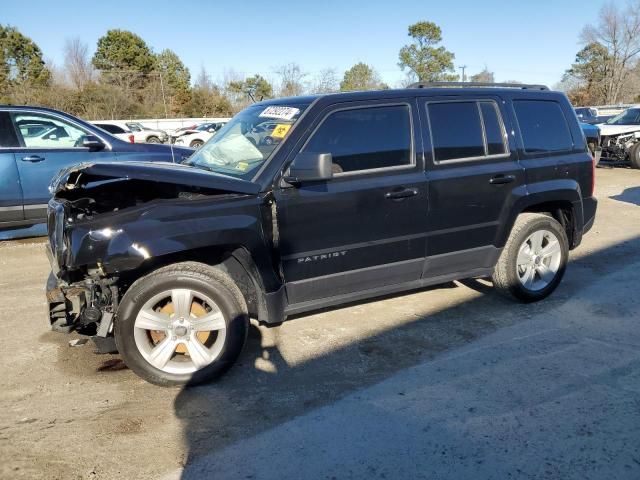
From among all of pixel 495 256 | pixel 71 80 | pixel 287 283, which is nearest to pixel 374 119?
pixel 287 283

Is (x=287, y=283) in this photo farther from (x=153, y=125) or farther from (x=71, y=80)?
(x=71, y=80)

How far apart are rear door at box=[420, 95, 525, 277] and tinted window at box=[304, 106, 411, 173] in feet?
0.72

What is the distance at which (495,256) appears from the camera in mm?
4461

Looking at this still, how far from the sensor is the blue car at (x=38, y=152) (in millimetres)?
6730

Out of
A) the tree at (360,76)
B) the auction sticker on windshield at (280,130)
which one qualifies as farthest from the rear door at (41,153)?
the tree at (360,76)

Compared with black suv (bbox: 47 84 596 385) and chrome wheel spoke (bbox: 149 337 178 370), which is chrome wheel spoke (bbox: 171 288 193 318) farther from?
chrome wheel spoke (bbox: 149 337 178 370)

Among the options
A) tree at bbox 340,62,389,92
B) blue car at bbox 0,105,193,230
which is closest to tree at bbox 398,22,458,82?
tree at bbox 340,62,389,92

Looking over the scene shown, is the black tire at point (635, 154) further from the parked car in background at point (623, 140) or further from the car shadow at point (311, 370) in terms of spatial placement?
the car shadow at point (311, 370)

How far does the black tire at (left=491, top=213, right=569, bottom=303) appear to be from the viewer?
447 centimetres

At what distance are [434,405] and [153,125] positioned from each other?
120ft

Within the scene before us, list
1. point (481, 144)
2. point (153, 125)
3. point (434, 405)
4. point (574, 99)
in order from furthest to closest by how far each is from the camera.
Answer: point (574, 99) < point (153, 125) < point (481, 144) < point (434, 405)

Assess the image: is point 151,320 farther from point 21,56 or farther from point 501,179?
point 21,56

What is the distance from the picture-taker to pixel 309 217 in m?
3.55

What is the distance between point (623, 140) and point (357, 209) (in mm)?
14631
